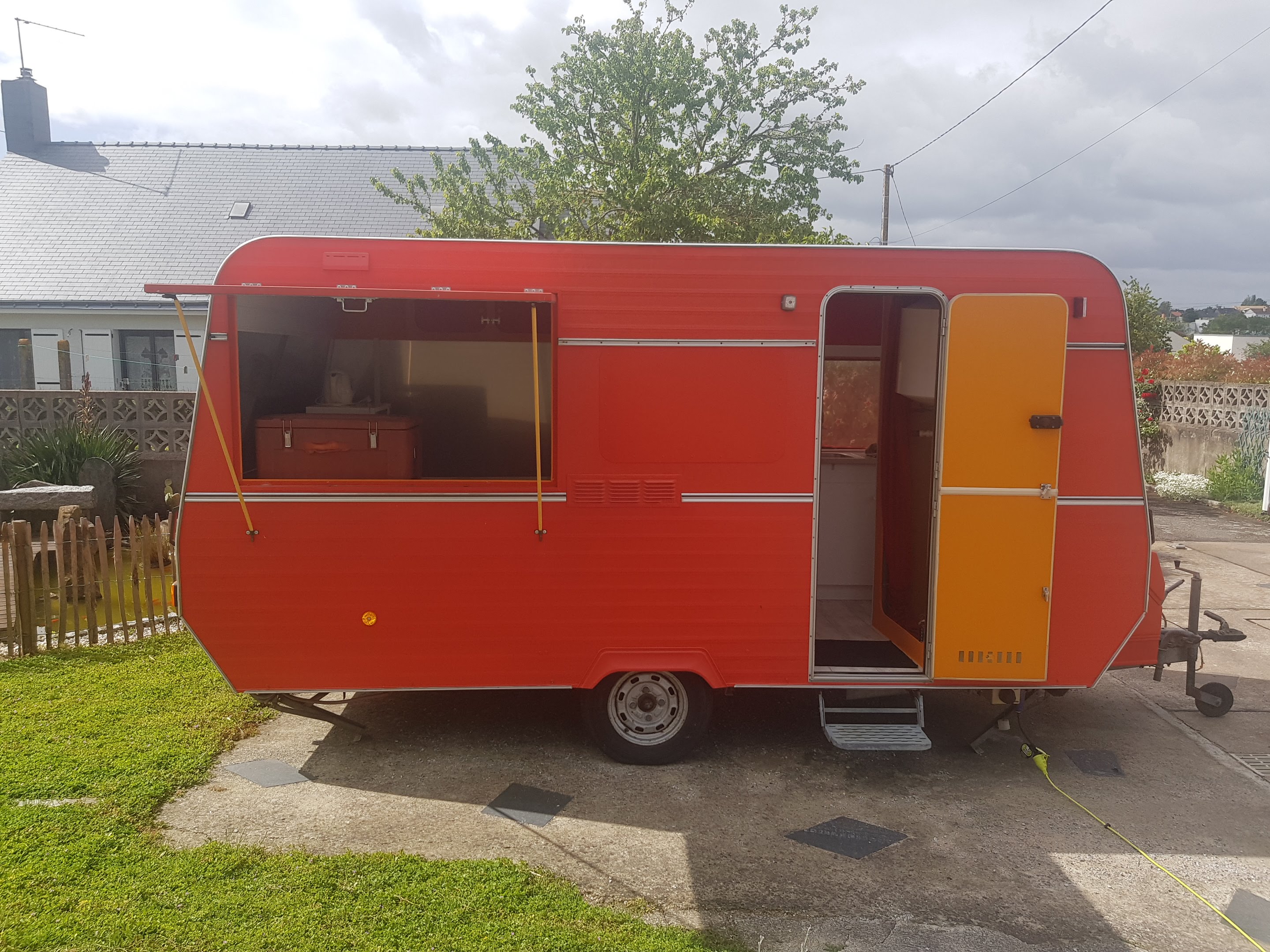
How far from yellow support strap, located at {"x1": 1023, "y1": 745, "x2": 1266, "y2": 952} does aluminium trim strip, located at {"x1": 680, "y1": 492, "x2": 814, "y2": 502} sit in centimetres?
227

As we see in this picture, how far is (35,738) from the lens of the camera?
18.8ft

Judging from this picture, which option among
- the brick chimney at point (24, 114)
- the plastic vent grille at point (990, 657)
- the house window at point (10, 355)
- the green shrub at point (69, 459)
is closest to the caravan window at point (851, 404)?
the plastic vent grille at point (990, 657)

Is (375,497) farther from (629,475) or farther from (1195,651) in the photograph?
(1195,651)

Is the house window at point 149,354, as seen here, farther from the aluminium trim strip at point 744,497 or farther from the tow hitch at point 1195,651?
the tow hitch at point 1195,651

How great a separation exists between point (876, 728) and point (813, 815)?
0.83 metres

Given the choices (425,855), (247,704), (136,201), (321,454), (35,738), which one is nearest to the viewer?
(425,855)

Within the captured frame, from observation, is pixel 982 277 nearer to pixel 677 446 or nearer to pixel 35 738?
pixel 677 446

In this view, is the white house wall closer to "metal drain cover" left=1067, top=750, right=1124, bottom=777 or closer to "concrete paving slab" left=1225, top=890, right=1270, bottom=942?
"metal drain cover" left=1067, top=750, right=1124, bottom=777

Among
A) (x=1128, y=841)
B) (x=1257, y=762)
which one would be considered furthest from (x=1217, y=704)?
(x=1128, y=841)

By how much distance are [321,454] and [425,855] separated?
2245 mm

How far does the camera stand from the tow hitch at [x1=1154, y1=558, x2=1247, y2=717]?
20.7 ft

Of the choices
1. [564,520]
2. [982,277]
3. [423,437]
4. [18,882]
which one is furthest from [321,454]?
[982,277]

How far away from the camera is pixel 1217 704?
6.71 metres

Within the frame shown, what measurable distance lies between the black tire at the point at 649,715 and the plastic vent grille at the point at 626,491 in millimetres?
1065
